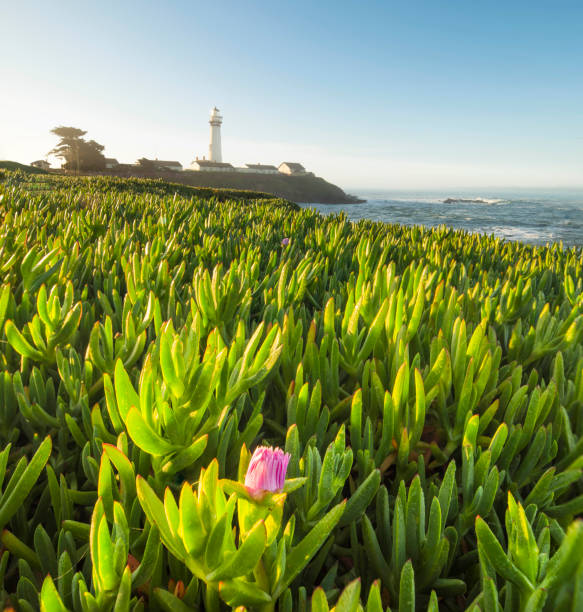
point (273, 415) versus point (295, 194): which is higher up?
point (295, 194)

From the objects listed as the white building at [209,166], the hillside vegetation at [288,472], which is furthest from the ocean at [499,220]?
the white building at [209,166]

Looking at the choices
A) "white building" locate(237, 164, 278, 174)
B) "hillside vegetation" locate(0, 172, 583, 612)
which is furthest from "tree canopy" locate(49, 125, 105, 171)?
"hillside vegetation" locate(0, 172, 583, 612)

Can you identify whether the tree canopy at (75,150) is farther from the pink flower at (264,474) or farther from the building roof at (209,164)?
the pink flower at (264,474)

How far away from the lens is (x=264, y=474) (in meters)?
0.41

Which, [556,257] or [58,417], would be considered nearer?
[58,417]

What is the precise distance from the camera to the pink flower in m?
0.41

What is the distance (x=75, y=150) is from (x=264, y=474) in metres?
52.4

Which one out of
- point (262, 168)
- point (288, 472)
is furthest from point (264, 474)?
point (262, 168)

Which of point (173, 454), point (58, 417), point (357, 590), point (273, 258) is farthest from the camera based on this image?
point (273, 258)

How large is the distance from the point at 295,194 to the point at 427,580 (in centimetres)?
5639

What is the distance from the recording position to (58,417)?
0.77 m

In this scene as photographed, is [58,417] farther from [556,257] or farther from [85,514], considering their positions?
[556,257]

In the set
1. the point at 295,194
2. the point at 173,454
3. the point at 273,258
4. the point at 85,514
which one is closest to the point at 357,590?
the point at 173,454

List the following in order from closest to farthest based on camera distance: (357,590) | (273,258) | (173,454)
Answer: (357,590)
(173,454)
(273,258)
